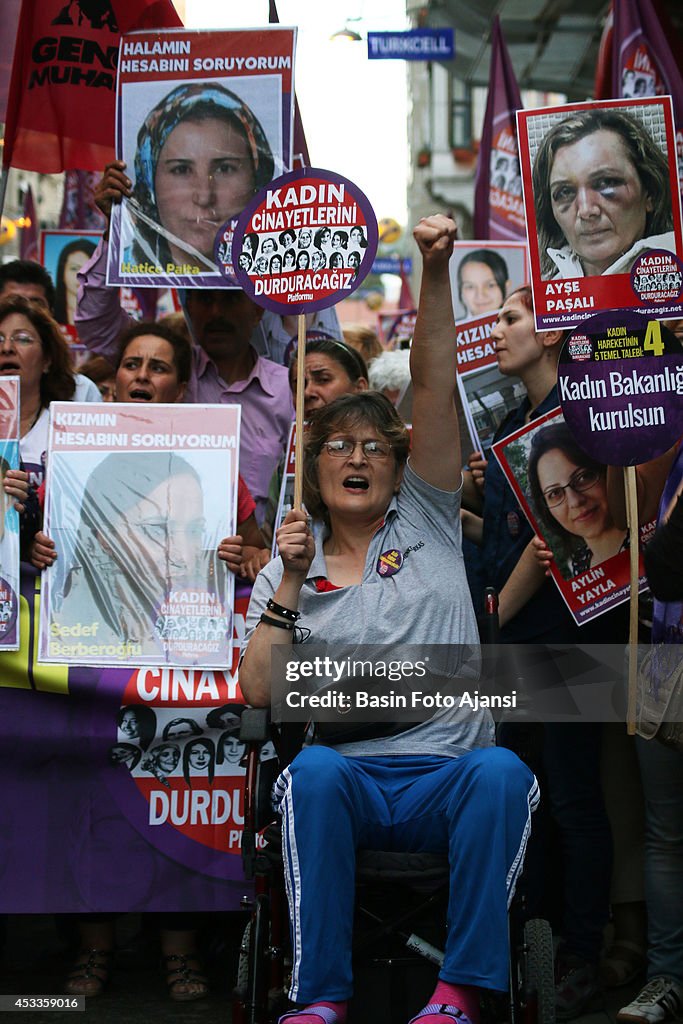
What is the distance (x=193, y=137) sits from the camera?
4.74 m

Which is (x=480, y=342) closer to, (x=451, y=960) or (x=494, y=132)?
(x=451, y=960)

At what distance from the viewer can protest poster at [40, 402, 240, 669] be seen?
163 inches

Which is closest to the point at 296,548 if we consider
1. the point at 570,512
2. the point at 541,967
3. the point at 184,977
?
the point at 570,512

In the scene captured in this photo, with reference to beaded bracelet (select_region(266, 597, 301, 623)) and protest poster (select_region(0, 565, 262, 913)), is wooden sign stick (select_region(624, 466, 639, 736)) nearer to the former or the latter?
beaded bracelet (select_region(266, 597, 301, 623))

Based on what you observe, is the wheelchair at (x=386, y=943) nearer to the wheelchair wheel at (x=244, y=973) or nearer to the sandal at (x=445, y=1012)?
the wheelchair wheel at (x=244, y=973)

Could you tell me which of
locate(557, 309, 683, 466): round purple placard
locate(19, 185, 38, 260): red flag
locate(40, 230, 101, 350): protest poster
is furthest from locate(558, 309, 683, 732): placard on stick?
locate(19, 185, 38, 260): red flag

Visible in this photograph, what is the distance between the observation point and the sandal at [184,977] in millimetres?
4016

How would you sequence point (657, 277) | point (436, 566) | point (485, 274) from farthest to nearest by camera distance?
point (485, 274) → point (657, 277) → point (436, 566)

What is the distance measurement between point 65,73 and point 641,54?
251 cm

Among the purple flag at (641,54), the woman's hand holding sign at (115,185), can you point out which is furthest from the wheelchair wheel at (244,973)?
the purple flag at (641,54)

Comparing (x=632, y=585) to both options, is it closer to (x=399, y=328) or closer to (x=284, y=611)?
(x=284, y=611)

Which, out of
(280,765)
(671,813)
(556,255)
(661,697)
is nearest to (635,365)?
(556,255)

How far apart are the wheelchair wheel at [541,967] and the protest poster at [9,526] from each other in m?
1.82

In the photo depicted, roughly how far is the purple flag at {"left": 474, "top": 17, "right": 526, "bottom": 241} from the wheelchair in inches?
207
